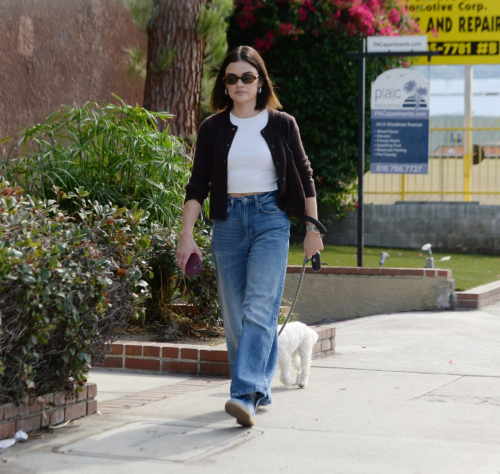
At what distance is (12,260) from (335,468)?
1505 mm

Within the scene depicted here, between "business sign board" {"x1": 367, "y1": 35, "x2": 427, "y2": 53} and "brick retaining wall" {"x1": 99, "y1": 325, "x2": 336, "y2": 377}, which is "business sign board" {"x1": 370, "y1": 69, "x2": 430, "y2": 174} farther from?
"brick retaining wall" {"x1": 99, "y1": 325, "x2": 336, "y2": 377}

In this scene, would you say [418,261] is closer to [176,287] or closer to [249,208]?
[176,287]

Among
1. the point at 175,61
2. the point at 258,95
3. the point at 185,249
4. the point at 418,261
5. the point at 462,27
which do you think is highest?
the point at 462,27

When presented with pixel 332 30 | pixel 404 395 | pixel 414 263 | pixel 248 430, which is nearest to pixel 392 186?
pixel 332 30

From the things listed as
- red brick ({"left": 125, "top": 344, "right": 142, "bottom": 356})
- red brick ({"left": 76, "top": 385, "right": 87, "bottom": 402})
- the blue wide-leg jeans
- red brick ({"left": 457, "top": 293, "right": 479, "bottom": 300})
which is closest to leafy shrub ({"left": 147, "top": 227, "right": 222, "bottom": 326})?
red brick ({"left": 125, "top": 344, "right": 142, "bottom": 356})

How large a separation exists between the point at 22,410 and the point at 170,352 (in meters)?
1.80

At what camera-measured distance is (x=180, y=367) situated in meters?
5.68

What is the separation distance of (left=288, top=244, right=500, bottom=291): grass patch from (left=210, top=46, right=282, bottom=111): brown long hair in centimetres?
587

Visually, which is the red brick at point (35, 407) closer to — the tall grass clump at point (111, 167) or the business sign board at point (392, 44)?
the tall grass clump at point (111, 167)

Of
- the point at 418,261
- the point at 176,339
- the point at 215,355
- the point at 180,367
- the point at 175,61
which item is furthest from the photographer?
the point at 418,261

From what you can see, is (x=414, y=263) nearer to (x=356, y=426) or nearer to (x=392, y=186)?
(x=392, y=186)

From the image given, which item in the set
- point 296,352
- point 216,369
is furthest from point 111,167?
A: point 296,352

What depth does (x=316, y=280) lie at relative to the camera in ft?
31.7

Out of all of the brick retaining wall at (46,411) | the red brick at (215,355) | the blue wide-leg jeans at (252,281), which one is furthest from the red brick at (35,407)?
the red brick at (215,355)
